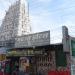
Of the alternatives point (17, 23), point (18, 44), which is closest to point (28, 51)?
point (18, 44)

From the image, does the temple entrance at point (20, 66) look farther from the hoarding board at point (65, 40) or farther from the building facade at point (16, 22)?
the building facade at point (16, 22)

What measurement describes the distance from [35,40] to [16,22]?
71.5 meters

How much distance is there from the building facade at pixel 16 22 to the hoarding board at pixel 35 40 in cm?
6405

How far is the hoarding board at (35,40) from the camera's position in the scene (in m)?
24.5

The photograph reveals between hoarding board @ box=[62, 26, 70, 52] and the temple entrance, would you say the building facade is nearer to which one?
the temple entrance

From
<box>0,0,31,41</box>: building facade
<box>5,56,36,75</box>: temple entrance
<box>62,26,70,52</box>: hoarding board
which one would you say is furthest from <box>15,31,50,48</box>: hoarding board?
<box>0,0,31,41</box>: building facade

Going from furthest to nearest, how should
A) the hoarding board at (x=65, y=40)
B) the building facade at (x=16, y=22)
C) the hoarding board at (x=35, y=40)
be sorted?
the building facade at (x=16, y=22) → the hoarding board at (x=35, y=40) → the hoarding board at (x=65, y=40)

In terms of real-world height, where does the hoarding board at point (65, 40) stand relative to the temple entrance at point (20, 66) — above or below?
above

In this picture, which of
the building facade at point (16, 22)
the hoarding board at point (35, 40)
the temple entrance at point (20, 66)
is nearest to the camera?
the temple entrance at point (20, 66)

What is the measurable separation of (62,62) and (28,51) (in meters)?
3.37

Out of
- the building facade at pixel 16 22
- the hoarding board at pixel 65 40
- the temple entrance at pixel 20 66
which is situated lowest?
the temple entrance at pixel 20 66

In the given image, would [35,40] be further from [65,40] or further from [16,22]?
[16,22]

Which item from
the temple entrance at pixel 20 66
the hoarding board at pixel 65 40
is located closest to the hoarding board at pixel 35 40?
the temple entrance at pixel 20 66

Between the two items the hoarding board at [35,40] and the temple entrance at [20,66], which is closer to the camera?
the temple entrance at [20,66]
